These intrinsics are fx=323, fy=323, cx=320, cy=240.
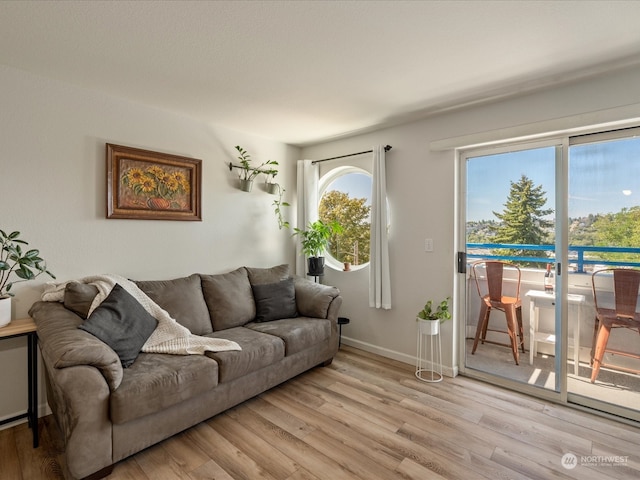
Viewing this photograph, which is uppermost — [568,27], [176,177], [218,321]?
[568,27]

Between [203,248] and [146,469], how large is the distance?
1918 mm

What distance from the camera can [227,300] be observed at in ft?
9.77

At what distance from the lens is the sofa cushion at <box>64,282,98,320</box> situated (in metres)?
2.18

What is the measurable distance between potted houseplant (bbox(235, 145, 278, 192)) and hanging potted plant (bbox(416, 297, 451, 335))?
221cm

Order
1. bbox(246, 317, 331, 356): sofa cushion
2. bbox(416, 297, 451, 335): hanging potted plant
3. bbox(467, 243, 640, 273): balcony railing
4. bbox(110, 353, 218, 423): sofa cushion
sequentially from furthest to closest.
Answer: bbox(416, 297, 451, 335): hanging potted plant < bbox(246, 317, 331, 356): sofa cushion < bbox(467, 243, 640, 273): balcony railing < bbox(110, 353, 218, 423): sofa cushion

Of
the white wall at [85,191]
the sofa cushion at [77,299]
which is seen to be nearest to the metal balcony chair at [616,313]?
the white wall at [85,191]

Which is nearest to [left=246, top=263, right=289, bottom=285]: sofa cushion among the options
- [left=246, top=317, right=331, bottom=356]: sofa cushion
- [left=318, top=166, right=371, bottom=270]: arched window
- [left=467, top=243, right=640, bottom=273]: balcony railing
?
[left=246, top=317, right=331, bottom=356]: sofa cushion

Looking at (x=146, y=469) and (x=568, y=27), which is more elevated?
(x=568, y=27)

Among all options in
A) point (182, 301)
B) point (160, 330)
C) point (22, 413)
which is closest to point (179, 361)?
point (160, 330)

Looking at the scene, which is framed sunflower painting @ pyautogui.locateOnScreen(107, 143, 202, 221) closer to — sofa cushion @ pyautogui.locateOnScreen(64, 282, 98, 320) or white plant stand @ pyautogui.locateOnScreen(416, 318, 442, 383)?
sofa cushion @ pyautogui.locateOnScreen(64, 282, 98, 320)

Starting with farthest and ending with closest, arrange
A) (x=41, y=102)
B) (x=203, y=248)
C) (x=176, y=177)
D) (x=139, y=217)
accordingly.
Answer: (x=203, y=248)
(x=176, y=177)
(x=139, y=217)
(x=41, y=102)

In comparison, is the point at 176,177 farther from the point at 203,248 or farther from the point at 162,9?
the point at 162,9

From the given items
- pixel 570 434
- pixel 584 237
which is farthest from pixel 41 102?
pixel 570 434

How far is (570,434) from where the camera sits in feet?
6.89
